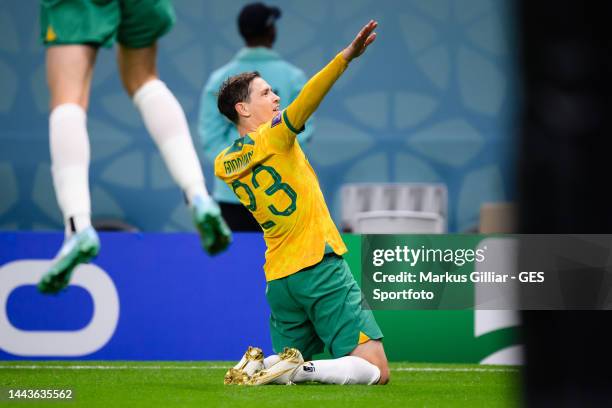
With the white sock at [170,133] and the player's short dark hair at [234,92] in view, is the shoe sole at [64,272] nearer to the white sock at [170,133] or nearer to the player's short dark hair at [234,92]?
the white sock at [170,133]

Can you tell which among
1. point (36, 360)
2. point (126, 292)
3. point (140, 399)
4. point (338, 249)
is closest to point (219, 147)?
point (126, 292)

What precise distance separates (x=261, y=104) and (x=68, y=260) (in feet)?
4.59

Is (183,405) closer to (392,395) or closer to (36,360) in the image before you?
(392,395)

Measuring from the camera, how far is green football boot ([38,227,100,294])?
10.5ft

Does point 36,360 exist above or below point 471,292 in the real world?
below

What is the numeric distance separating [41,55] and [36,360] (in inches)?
188

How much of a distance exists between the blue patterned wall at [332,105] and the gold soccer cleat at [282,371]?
548cm

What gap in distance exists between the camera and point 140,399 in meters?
3.69

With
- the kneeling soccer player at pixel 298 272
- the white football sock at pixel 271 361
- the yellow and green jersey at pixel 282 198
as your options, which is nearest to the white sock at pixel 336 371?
the kneeling soccer player at pixel 298 272

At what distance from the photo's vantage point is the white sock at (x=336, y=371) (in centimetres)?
409

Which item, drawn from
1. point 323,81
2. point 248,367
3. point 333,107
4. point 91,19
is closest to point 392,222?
point 333,107

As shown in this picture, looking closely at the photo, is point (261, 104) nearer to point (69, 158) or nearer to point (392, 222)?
point (69, 158)

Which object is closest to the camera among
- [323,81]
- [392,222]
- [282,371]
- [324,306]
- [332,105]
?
[323,81]

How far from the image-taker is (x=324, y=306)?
413cm
